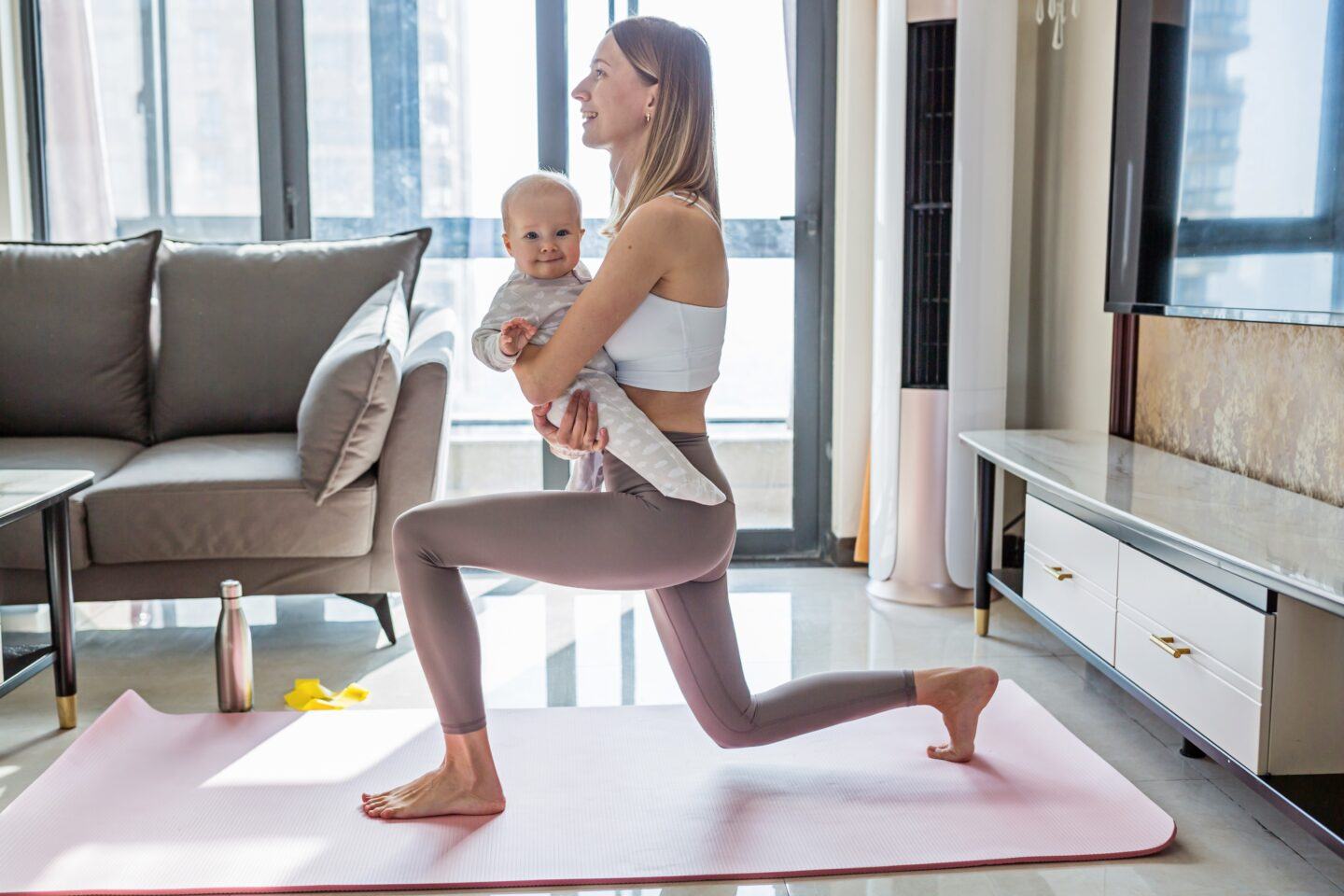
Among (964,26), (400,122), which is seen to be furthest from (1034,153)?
(400,122)

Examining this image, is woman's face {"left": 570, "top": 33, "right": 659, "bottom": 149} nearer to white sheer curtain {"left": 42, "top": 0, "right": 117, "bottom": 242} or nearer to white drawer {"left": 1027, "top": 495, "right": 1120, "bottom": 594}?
white drawer {"left": 1027, "top": 495, "right": 1120, "bottom": 594}

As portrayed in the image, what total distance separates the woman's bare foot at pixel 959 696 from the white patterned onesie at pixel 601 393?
0.55 metres

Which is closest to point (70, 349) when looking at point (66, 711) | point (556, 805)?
A: point (66, 711)

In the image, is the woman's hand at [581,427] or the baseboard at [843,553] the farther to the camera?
the baseboard at [843,553]

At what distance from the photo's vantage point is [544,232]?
1.90m

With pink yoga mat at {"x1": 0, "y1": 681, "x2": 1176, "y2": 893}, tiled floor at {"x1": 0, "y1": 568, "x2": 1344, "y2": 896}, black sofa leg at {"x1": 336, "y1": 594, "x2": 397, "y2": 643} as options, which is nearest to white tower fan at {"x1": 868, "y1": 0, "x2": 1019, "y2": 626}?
tiled floor at {"x1": 0, "y1": 568, "x2": 1344, "y2": 896}

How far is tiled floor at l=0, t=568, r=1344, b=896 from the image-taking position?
189cm

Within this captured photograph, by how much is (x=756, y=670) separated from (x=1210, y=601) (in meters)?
1.13

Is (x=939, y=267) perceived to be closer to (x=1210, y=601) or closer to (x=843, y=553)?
(x=843, y=553)

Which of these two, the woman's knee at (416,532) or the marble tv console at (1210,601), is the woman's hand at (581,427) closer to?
the woman's knee at (416,532)

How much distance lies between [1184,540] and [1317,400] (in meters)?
0.58

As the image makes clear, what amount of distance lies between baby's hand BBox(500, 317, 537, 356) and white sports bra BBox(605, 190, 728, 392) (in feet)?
0.42

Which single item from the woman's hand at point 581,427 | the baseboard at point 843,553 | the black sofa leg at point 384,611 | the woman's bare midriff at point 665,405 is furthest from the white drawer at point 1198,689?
the black sofa leg at point 384,611

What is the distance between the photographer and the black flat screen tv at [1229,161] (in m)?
2.12
